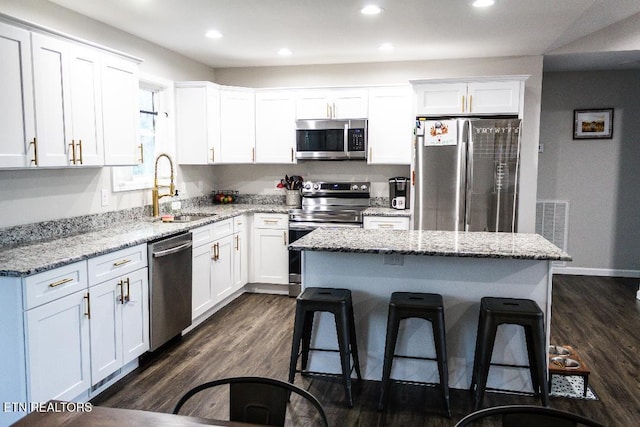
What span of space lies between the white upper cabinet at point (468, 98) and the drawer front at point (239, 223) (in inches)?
81.6

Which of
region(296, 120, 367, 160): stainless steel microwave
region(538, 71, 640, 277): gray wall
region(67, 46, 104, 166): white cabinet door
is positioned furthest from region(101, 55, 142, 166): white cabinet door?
region(538, 71, 640, 277): gray wall

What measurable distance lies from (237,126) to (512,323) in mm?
3734

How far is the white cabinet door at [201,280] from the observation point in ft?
13.6

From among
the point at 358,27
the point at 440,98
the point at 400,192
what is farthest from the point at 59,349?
the point at 440,98

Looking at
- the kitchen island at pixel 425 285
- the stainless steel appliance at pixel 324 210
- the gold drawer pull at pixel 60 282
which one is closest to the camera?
the gold drawer pull at pixel 60 282

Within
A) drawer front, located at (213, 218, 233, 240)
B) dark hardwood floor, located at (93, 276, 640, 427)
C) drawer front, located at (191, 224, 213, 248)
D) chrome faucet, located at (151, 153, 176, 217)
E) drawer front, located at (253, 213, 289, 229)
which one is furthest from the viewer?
drawer front, located at (253, 213, 289, 229)

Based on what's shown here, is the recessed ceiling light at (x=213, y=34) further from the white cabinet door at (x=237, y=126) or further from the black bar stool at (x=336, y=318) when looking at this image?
the black bar stool at (x=336, y=318)

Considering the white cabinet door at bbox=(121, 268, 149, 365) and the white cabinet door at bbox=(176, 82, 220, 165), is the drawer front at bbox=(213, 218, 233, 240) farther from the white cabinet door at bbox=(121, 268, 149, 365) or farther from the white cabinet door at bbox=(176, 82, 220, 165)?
the white cabinet door at bbox=(121, 268, 149, 365)

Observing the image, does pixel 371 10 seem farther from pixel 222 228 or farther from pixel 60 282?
pixel 60 282

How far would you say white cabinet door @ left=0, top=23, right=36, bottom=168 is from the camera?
104 inches

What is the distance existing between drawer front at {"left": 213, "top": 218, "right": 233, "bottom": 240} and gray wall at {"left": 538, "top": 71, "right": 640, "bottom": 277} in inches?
155

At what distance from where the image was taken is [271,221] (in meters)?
5.25

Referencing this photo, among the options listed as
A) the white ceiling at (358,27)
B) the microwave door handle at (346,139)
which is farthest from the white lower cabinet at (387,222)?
the white ceiling at (358,27)

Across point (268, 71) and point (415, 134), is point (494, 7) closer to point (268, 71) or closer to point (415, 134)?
point (415, 134)
